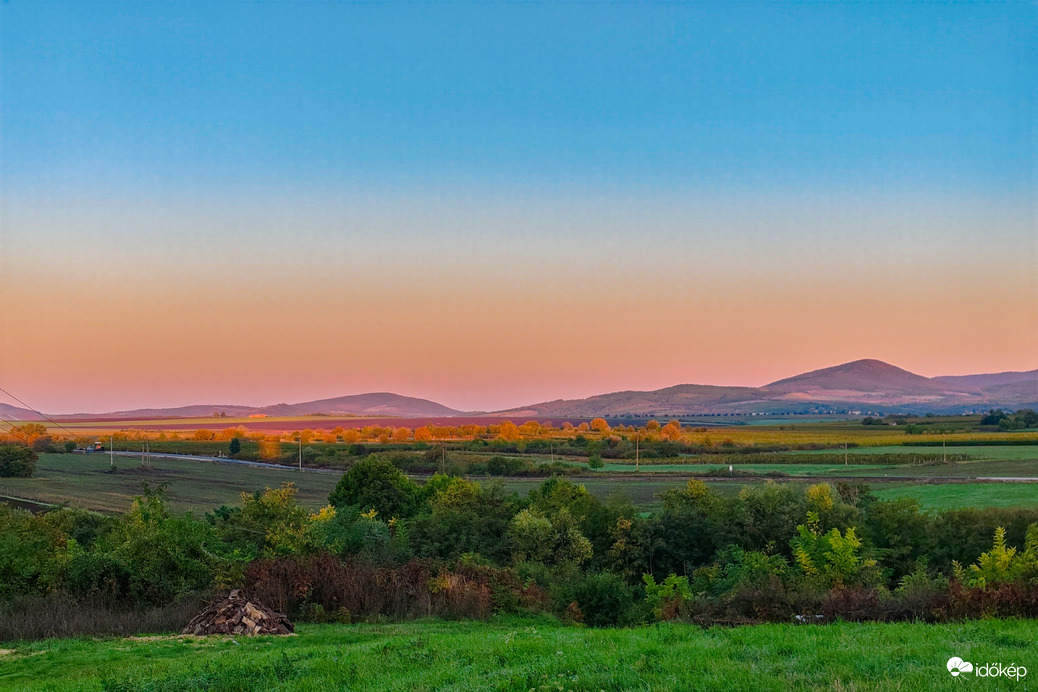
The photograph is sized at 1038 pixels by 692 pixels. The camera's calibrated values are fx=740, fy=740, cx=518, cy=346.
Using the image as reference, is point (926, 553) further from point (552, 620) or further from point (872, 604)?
point (872, 604)

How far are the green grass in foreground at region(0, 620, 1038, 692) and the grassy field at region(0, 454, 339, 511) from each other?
26.5m

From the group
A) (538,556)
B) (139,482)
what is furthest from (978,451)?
(139,482)

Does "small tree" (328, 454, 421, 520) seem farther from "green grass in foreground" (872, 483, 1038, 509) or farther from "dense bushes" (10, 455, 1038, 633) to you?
"green grass in foreground" (872, 483, 1038, 509)

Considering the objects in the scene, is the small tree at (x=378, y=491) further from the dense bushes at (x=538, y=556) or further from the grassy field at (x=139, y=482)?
the grassy field at (x=139, y=482)

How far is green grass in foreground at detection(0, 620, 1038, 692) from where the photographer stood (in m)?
6.57

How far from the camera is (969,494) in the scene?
43.8 m

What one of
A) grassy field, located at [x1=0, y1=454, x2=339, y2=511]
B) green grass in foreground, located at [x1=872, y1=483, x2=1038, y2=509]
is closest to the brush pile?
grassy field, located at [x1=0, y1=454, x2=339, y2=511]

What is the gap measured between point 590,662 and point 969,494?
45.0m

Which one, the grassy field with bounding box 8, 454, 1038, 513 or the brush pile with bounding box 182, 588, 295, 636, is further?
the grassy field with bounding box 8, 454, 1038, 513

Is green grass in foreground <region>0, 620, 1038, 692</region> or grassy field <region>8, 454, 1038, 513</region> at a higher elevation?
green grass in foreground <region>0, 620, 1038, 692</region>

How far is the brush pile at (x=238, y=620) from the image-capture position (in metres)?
12.6

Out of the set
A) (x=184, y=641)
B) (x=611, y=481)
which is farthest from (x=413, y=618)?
(x=611, y=481)

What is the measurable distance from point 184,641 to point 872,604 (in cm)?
1047

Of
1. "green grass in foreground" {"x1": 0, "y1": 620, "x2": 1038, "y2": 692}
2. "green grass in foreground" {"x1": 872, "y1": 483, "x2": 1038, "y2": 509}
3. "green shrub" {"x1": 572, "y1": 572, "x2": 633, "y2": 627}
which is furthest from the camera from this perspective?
"green grass in foreground" {"x1": 872, "y1": 483, "x2": 1038, "y2": 509}
